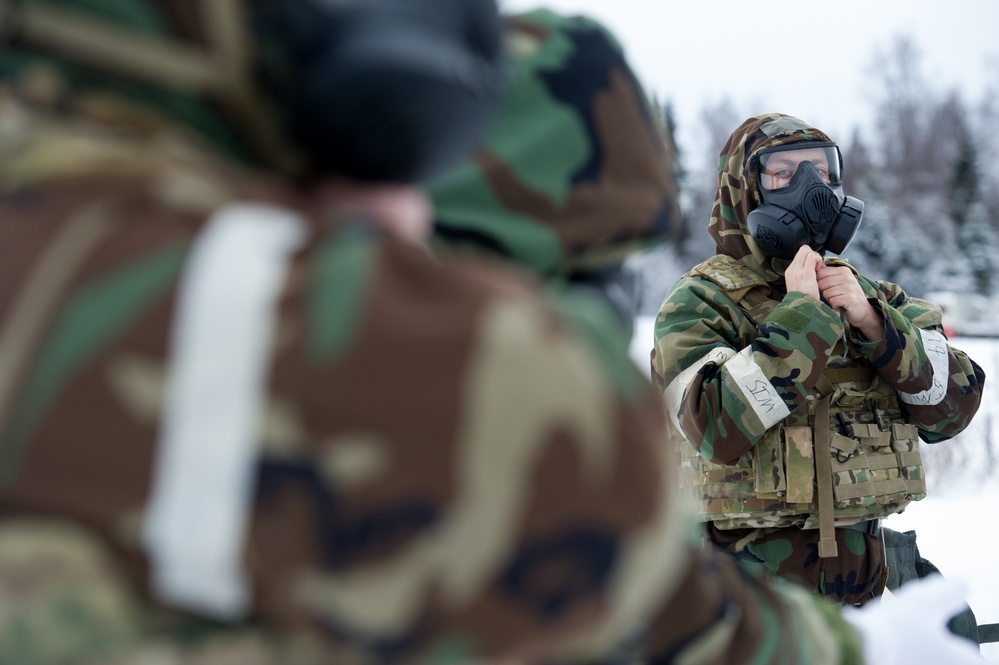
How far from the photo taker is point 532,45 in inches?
37.8

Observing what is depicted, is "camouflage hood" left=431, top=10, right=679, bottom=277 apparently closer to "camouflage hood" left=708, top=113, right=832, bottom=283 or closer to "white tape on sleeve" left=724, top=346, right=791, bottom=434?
"white tape on sleeve" left=724, top=346, right=791, bottom=434

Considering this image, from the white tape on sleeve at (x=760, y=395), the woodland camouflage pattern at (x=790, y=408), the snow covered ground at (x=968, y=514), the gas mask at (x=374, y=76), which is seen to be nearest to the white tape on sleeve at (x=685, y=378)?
the woodland camouflage pattern at (x=790, y=408)

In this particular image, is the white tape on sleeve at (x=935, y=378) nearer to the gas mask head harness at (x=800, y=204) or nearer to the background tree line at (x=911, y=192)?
the gas mask head harness at (x=800, y=204)

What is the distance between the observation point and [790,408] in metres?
2.76

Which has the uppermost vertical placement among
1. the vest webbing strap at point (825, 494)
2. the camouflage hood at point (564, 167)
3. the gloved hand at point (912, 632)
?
the camouflage hood at point (564, 167)

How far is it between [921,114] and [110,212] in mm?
44727

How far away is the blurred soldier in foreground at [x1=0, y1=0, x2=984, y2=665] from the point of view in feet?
1.43

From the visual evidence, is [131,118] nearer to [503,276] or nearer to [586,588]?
[503,276]

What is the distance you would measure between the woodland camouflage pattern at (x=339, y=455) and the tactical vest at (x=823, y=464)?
2.56 metres

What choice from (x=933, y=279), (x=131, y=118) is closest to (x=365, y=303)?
(x=131, y=118)

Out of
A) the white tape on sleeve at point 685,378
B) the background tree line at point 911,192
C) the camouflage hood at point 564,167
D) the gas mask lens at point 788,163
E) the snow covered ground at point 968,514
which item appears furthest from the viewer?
the background tree line at point 911,192

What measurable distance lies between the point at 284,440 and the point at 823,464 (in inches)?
108

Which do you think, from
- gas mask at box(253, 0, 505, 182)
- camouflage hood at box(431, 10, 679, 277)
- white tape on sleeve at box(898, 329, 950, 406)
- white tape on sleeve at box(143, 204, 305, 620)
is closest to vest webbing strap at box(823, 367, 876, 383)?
white tape on sleeve at box(898, 329, 950, 406)

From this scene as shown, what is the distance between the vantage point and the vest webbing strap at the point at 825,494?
2881mm
